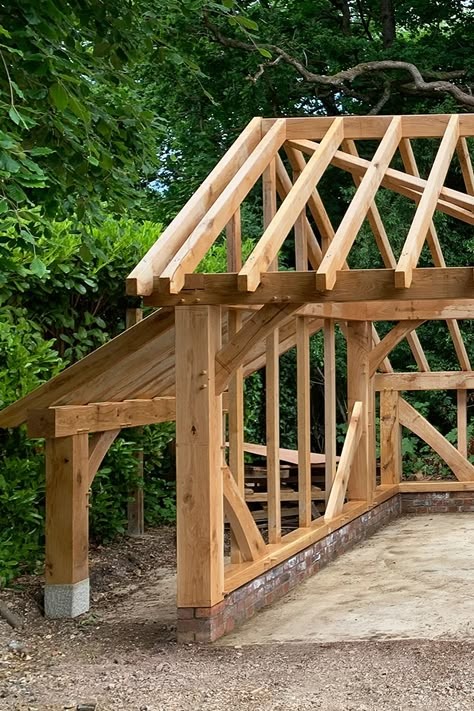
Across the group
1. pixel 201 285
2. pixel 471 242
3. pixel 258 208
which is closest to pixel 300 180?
pixel 201 285

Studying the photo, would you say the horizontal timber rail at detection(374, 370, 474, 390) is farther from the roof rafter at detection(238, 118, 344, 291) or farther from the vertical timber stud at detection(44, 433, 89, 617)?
the vertical timber stud at detection(44, 433, 89, 617)

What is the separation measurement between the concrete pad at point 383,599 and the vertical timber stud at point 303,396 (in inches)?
26.8

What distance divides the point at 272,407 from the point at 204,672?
2449mm

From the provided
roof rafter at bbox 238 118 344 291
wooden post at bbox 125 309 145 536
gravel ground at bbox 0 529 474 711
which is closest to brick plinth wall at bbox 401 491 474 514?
wooden post at bbox 125 309 145 536

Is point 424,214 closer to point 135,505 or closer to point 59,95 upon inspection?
point 59,95

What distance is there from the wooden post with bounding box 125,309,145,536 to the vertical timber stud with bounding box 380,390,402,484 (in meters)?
3.54

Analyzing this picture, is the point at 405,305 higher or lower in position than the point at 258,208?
lower

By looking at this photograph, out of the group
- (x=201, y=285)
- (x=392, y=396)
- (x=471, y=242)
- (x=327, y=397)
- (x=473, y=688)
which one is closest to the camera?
(x=473, y=688)

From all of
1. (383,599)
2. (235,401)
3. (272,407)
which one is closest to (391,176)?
(272,407)

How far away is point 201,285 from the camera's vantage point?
20.6 ft

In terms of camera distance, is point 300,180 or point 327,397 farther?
point 327,397

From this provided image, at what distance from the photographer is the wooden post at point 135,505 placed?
9617 mm

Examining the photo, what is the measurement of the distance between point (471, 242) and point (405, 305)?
4.43m

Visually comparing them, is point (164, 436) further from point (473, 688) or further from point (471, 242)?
point (471, 242)
